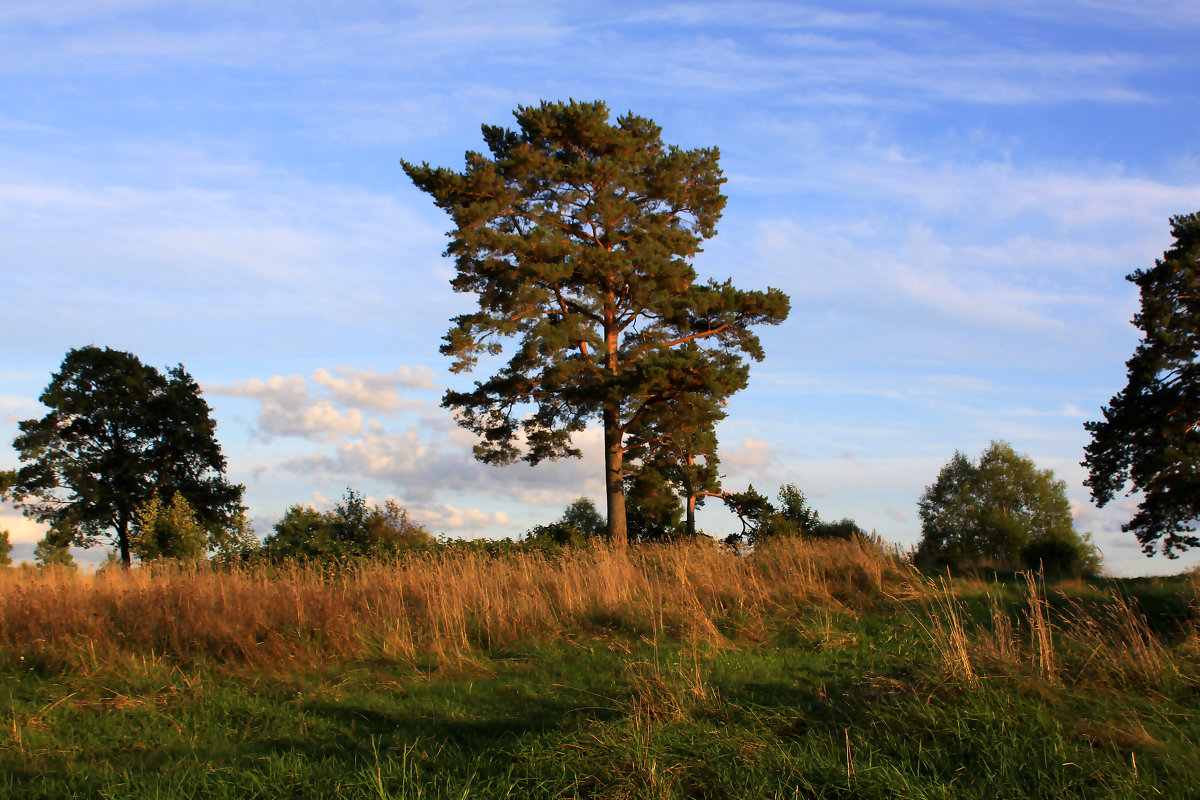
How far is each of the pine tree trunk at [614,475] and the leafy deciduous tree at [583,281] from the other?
0.04 metres

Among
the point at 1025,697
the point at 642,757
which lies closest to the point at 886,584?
the point at 1025,697

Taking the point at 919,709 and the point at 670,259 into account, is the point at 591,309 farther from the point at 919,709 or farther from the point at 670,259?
the point at 919,709

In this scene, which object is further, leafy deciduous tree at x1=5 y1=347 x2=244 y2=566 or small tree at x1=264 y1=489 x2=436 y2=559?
leafy deciduous tree at x1=5 y1=347 x2=244 y2=566

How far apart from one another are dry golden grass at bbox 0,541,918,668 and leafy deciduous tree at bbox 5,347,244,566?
974 inches

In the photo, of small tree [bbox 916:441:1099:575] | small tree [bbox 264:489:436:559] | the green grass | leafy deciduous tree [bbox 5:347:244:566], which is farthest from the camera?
small tree [bbox 916:441:1099:575]

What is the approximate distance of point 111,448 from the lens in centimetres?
3562

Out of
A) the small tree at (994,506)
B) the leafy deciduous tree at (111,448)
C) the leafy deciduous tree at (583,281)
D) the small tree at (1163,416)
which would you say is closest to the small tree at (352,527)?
the leafy deciduous tree at (583,281)

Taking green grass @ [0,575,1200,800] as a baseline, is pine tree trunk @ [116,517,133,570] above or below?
above

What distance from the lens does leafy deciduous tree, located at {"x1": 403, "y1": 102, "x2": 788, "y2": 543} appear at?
24422 millimetres

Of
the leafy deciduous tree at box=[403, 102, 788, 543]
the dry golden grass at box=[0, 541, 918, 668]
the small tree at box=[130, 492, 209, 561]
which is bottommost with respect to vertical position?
the dry golden grass at box=[0, 541, 918, 668]

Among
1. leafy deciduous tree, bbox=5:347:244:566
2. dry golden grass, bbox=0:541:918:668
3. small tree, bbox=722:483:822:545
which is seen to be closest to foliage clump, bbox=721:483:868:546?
small tree, bbox=722:483:822:545

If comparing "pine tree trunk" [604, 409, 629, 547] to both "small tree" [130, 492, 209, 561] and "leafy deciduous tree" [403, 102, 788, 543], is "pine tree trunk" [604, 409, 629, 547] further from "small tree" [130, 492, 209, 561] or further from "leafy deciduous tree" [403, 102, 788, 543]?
"small tree" [130, 492, 209, 561]

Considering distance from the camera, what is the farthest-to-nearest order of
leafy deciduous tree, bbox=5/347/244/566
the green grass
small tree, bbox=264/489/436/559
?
leafy deciduous tree, bbox=5/347/244/566
small tree, bbox=264/489/436/559
the green grass

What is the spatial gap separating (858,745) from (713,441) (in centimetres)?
2092
